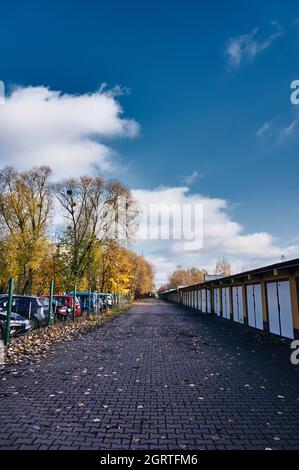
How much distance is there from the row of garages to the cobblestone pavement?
98.8 inches

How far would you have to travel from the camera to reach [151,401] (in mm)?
5316

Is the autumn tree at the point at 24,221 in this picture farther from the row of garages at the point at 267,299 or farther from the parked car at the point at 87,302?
the row of garages at the point at 267,299

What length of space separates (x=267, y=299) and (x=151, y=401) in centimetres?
1051

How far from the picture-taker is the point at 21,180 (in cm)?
3133

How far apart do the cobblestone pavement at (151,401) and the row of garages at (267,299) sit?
2511 millimetres

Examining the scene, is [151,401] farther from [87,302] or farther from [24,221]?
[24,221]

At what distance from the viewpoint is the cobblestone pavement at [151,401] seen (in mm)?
3854

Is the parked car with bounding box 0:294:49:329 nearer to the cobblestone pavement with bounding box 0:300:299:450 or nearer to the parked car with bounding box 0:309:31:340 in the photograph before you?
the parked car with bounding box 0:309:31:340

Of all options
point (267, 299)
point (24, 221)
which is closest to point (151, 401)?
point (267, 299)

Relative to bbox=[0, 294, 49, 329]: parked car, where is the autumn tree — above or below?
above

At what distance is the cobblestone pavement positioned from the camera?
385cm

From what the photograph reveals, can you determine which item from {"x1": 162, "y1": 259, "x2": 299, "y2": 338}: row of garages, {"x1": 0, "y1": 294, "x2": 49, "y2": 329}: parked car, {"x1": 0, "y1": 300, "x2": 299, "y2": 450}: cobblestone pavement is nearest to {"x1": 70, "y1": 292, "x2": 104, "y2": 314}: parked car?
{"x1": 162, "y1": 259, "x2": 299, "y2": 338}: row of garages

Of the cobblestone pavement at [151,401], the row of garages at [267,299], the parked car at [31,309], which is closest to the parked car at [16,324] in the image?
the parked car at [31,309]

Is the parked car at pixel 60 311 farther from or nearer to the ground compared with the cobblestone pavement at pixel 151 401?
farther from the ground
